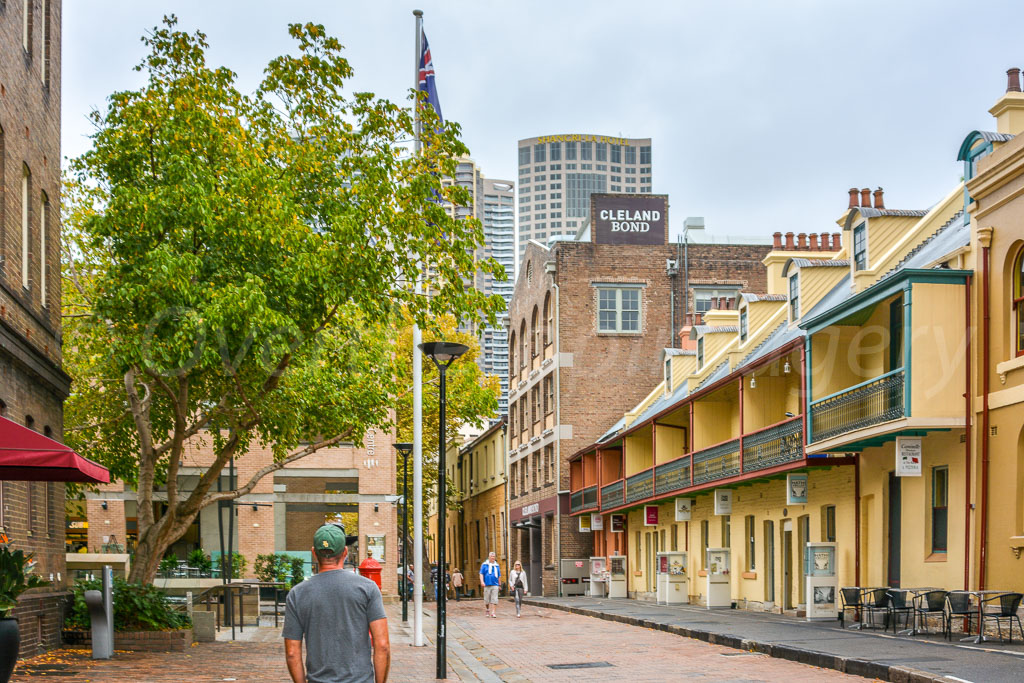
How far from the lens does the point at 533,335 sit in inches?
2243

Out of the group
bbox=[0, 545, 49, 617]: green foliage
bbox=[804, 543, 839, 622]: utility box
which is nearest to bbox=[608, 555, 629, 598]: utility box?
bbox=[804, 543, 839, 622]: utility box

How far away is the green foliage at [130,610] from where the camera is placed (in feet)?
62.0

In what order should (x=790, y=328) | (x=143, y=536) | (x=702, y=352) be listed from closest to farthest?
(x=143, y=536) < (x=790, y=328) < (x=702, y=352)

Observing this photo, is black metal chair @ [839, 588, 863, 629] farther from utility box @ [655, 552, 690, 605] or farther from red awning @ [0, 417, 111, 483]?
red awning @ [0, 417, 111, 483]

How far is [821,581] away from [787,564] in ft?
14.2

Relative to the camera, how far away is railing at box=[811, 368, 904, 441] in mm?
20172

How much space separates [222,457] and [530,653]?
6.22 meters

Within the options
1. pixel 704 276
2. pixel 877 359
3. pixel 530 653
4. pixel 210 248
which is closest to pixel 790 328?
pixel 877 359

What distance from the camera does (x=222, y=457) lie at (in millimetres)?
21594

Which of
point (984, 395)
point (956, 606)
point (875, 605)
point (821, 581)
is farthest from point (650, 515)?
point (956, 606)

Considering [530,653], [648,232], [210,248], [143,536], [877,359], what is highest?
[648,232]

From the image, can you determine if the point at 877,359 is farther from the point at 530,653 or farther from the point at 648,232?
the point at 648,232

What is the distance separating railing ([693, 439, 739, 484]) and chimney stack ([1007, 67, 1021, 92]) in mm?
10770

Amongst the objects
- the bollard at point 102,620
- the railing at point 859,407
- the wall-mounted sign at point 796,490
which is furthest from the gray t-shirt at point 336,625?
the wall-mounted sign at point 796,490
